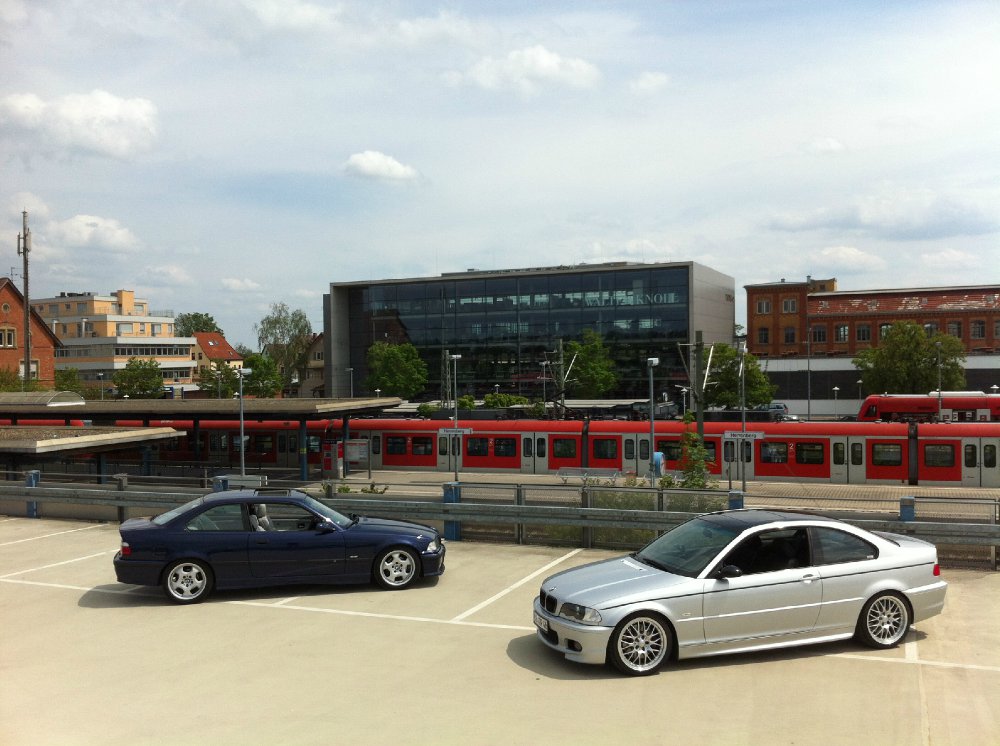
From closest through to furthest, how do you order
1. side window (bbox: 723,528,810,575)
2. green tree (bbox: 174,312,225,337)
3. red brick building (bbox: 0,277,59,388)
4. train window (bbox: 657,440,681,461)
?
1. side window (bbox: 723,528,810,575)
2. train window (bbox: 657,440,681,461)
3. red brick building (bbox: 0,277,59,388)
4. green tree (bbox: 174,312,225,337)

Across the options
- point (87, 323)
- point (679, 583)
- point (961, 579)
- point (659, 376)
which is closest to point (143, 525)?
point (679, 583)

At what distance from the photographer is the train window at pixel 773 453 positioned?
33438 millimetres

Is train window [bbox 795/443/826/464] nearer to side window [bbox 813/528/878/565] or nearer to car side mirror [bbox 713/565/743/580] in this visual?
side window [bbox 813/528/878/565]

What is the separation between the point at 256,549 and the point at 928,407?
46.9m

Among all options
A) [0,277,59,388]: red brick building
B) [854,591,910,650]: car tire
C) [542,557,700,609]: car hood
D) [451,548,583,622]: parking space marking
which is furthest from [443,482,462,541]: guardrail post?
[0,277,59,388]: red brick building

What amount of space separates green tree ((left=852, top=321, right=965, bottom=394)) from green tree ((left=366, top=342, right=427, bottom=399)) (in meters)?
42.0

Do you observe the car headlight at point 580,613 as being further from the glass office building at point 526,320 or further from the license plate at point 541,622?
the glass office building at point 526,320

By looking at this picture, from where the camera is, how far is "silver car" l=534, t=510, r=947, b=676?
26.7 feet

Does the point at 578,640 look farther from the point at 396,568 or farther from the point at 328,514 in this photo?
the point at 328,514

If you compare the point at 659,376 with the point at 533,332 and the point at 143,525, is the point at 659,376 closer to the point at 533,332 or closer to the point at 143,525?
the point at 533,332

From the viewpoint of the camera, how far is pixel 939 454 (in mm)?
31422

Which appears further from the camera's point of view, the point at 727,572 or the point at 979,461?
the point at 979,461

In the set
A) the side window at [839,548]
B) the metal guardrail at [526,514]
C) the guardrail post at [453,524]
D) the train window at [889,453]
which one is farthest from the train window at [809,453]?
the side window at [839,548]

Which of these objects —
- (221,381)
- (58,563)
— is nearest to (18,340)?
(221,381)
